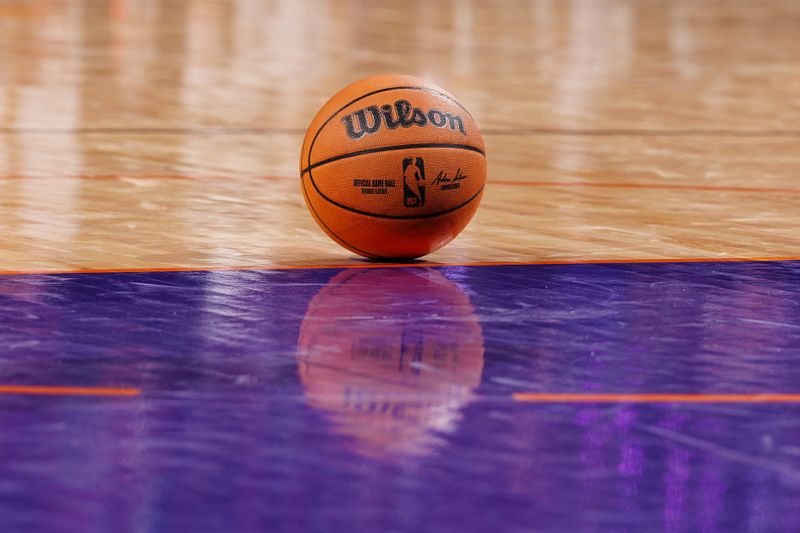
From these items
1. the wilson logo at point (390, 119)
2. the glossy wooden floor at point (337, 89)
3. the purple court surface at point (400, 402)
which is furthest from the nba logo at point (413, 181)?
the glossy wooden floor at point (337, 89)

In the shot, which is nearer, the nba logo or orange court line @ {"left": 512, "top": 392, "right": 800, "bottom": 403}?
orange court line @ {"left": 512, "top": 392, "right": 800, "bottom": 403}

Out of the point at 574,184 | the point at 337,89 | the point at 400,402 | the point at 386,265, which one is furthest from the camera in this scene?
the point at 337,89

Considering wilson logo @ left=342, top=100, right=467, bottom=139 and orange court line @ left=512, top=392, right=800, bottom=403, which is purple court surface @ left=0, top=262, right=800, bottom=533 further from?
wilson logo @ left=342, top=100, right=467, bottom=139

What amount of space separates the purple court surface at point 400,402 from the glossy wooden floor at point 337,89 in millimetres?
832

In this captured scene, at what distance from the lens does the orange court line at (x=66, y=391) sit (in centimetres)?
454

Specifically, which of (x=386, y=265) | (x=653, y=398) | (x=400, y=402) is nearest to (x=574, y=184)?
(x=386, y=265)

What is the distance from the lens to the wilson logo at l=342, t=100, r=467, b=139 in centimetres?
656

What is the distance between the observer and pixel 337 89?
1424cm

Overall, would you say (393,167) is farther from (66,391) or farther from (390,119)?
(66,391)

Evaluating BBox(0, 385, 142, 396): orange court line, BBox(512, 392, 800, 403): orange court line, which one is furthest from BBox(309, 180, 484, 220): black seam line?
BBox(0, 385, 142, 396): orange court line

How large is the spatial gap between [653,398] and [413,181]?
2.15 metres

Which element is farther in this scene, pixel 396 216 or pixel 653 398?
pixel 396 216

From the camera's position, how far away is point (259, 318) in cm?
559

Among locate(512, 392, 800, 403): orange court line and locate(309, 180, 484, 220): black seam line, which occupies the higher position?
locate(309, 180, 484, 220): black seam line
